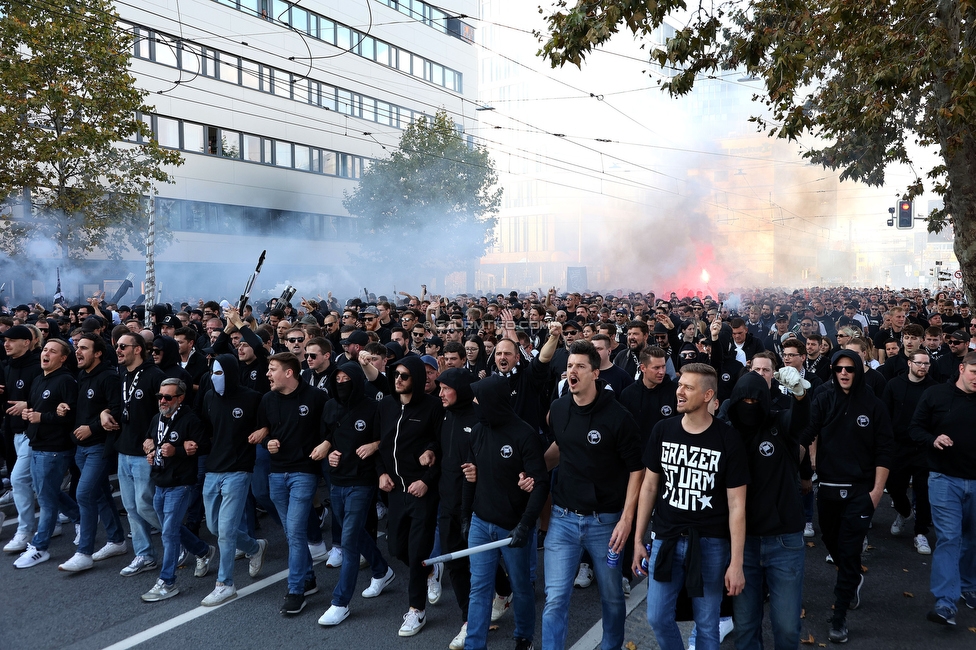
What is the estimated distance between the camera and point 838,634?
483cm

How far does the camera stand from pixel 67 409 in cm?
640

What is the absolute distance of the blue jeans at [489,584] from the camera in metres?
4.44

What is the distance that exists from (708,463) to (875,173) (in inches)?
615

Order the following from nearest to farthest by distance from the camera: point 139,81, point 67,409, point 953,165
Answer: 1. point 67,409
2. point 953,165
3. point 139,81

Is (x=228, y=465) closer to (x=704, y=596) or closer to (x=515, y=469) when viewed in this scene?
(x=515, y=469)

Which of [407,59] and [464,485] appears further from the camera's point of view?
[407,59]

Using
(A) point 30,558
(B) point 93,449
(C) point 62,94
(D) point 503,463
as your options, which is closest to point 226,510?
(B) point 93,449

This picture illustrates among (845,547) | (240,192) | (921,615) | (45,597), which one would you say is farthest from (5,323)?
(240,192)

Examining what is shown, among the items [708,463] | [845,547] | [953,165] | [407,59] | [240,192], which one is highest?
[407,59]

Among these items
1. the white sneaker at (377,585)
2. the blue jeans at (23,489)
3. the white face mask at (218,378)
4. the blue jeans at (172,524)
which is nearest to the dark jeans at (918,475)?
the white sneaker at (377,585)

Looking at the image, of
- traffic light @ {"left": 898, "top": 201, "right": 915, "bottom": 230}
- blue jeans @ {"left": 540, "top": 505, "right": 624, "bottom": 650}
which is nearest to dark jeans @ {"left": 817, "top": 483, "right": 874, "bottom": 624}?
blue jeans @ {"left": 540, "top": 505, "right": 624, "bottom": 650}

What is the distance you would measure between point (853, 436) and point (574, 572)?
7.42ft

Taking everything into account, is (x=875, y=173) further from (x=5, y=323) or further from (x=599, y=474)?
(x=5, y=323)

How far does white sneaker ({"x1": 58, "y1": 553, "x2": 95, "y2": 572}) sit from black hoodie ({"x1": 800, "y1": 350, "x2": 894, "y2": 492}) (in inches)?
225
